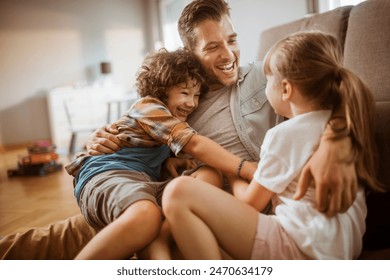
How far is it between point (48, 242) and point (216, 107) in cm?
51

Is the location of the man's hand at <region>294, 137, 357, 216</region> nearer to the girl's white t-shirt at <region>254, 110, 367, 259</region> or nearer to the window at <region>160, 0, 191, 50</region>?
the girl's white t-shirt at <region>254, 110, 367, 259</region>

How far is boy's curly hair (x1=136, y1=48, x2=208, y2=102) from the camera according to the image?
787 millimetres

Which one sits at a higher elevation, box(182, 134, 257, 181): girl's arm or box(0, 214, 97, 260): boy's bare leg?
box(182, 134, 257, 181): girl's arm

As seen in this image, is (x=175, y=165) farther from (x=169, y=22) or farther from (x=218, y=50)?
(x=169, y=22)

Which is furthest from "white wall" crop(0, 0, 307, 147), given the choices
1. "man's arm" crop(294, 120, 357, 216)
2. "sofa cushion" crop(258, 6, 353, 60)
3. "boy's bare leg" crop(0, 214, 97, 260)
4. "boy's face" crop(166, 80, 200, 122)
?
"man's arm" crop(294, 120, 357, 216)

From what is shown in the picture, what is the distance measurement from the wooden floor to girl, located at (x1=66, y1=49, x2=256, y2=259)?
0.90ft

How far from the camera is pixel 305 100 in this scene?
1.94 ft

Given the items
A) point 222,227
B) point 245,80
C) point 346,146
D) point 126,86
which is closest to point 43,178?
point 245,80

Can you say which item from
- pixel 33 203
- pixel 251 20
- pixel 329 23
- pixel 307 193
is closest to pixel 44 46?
pixel 33 203

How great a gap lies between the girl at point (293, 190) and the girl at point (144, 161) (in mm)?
72

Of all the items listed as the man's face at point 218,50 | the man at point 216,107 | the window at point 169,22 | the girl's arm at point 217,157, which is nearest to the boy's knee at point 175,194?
the girl's arm at point 217,157

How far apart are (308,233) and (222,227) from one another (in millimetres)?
134

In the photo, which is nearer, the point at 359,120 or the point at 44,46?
the point at 359,120

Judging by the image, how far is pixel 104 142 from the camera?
0.84 meters
